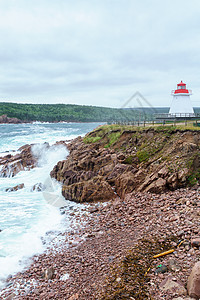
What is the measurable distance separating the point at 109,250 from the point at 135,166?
6995mm

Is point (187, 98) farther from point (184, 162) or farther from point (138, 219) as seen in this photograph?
point (138, 219)

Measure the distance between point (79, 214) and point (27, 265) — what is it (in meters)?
3.67

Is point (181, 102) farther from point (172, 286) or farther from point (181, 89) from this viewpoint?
point (172, 286)

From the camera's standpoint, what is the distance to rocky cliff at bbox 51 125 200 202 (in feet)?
36.2

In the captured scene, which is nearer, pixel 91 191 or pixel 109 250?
pixel 109 250

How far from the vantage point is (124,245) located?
7367 millimetres

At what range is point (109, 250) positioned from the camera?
7.36 meters

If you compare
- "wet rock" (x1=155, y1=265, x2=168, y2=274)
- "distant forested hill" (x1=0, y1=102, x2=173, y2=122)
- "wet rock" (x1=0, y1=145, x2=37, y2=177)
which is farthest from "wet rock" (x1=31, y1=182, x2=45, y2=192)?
"distant forested hill" (x1=0, y1=102, x2=173, y2=122)

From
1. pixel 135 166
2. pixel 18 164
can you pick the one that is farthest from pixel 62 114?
pixel 135 166

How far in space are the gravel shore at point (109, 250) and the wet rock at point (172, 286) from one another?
0.08 metres

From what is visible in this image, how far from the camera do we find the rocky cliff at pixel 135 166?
36.2 feet

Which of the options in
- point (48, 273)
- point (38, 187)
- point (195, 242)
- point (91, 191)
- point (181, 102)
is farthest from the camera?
point (181, 102)

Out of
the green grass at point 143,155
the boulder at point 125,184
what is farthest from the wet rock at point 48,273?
the green grass at point 143,155

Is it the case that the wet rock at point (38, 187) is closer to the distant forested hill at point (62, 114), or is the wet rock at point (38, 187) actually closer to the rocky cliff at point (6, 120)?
the distant forested hill at point (62, 114)
